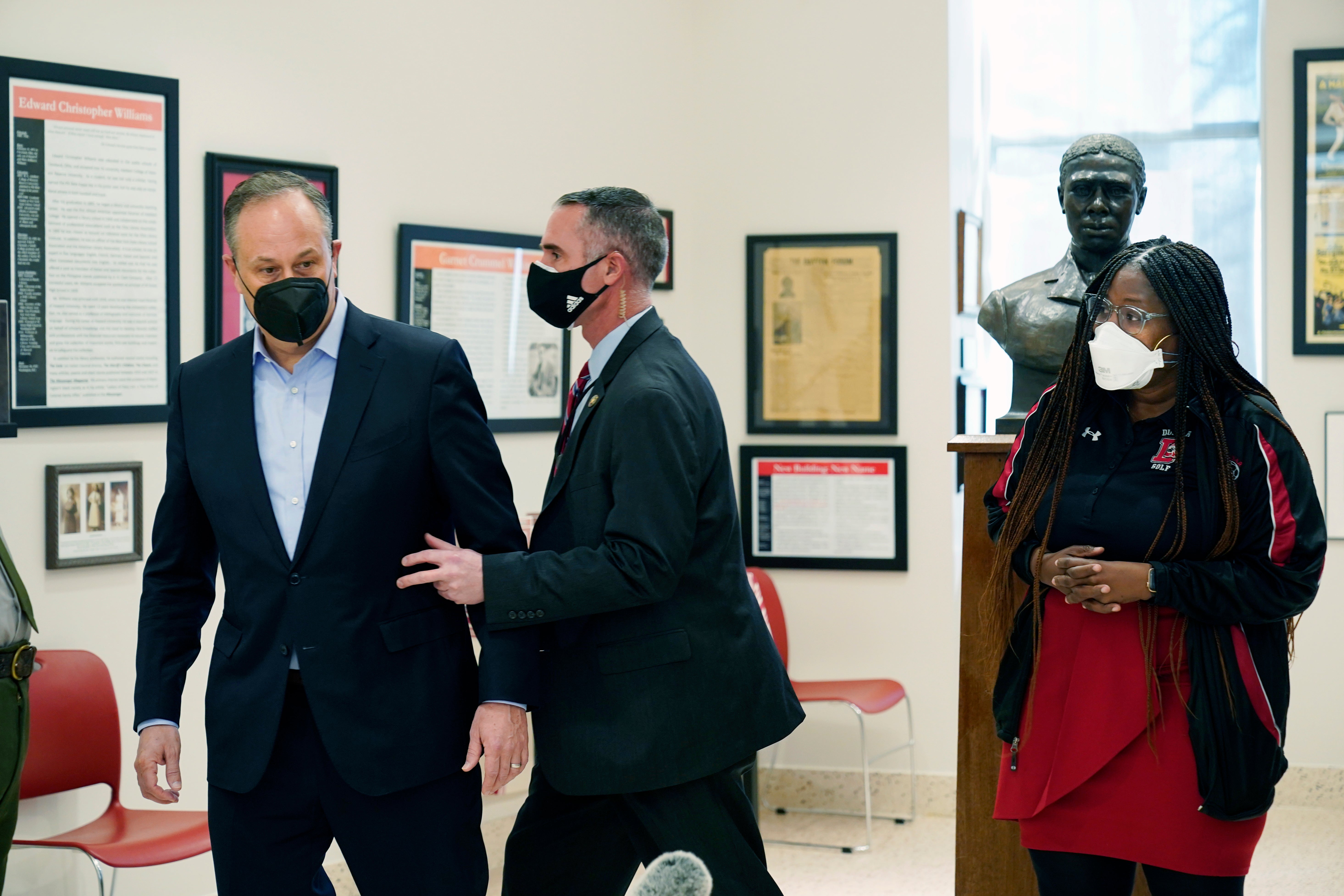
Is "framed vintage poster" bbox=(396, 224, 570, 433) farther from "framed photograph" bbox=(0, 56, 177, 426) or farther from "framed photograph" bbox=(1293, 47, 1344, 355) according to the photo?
"framed photograph" bbox=(1293, 47, 1344, 355)

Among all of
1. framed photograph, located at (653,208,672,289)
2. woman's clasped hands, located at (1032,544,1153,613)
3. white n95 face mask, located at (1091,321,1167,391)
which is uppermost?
framed photograph, located at (653,208,672,289)

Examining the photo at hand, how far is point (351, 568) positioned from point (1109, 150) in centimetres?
195

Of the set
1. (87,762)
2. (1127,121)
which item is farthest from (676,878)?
(1127,121)

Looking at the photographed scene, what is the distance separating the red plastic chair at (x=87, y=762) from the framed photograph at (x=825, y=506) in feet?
7.18

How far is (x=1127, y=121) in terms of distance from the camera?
4914 millimetres

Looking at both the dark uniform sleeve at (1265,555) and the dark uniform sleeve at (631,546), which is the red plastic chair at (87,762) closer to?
the dark uniform sleeve at (631,546)

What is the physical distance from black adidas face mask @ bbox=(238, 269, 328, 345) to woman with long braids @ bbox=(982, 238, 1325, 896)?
123 cm

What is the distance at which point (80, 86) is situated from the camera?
9.52ft

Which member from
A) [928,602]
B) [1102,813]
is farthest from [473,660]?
[928,602]

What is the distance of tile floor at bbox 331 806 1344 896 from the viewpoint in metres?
3.70

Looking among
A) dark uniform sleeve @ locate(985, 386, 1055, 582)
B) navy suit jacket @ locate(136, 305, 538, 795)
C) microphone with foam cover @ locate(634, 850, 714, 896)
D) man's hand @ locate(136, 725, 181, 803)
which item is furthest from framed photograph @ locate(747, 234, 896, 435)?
microphone with foam cover @ locate(634, 850, 714, 896)

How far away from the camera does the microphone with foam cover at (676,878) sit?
0.76 metres

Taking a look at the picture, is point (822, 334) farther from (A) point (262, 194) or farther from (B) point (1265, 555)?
(A) point (262, 194)

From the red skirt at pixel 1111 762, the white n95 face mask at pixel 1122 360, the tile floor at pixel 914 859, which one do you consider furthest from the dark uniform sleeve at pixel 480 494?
the tile floor at pixel 914 859
